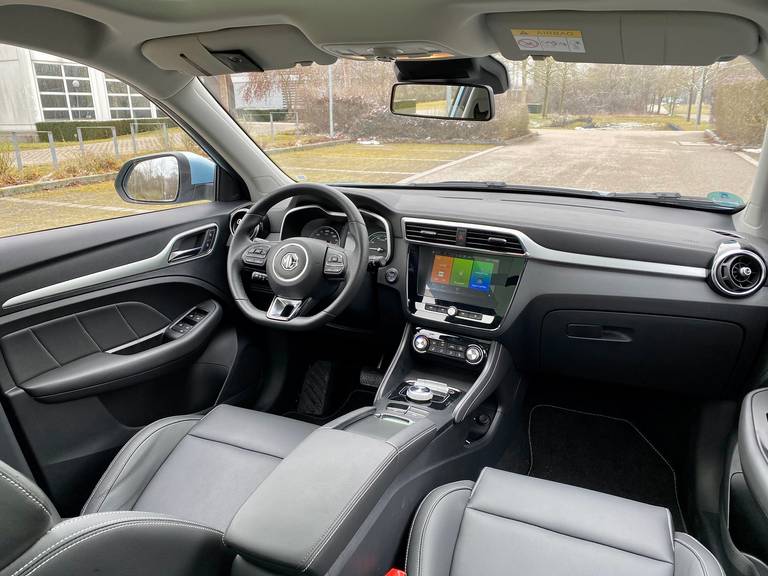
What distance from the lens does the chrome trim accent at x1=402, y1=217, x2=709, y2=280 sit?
7.04 feet

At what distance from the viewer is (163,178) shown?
276 centimetres

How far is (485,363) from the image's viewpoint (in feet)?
8.14

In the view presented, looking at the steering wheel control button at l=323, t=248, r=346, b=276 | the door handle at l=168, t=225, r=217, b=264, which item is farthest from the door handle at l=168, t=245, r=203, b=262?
the steering wheel control button at l=323, t=248, r=346, b=276

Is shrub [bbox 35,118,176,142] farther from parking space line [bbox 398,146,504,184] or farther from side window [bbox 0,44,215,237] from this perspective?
parking space line [bbox 398,146,504,184]

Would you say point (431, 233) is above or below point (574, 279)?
above

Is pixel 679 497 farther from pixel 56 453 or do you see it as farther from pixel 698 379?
pixel 56 453

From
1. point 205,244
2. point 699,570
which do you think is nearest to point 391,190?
point 205,244

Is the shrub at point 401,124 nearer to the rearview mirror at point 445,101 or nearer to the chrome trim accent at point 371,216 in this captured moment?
the rearview mirror at point 445,101

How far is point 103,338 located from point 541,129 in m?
1.99

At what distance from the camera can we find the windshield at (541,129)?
2.14 meters

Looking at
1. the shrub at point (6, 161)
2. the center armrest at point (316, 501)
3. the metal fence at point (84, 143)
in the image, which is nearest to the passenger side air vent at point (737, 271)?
the center armrest at point (316, 501)

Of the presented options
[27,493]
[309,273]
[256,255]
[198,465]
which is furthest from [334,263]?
[27,493]

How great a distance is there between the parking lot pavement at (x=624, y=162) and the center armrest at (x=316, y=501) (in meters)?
1.43

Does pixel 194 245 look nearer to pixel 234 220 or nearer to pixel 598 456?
pixel 234 220
